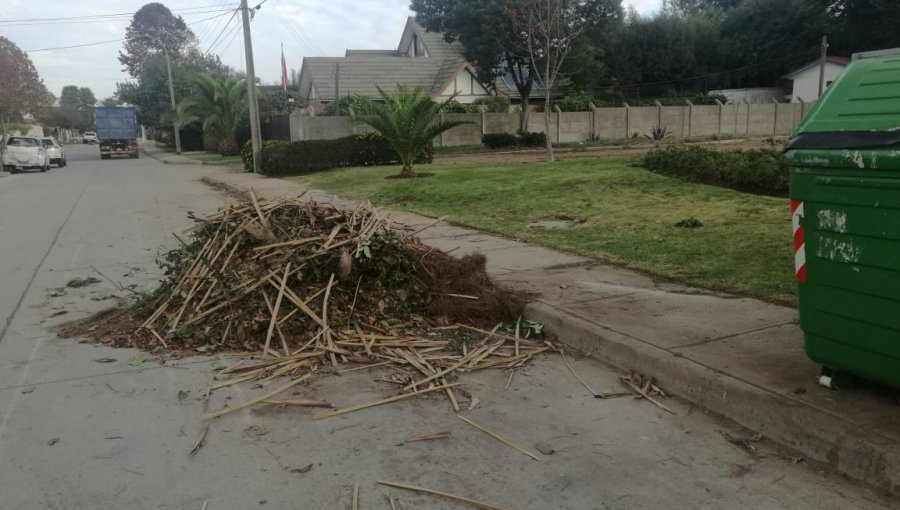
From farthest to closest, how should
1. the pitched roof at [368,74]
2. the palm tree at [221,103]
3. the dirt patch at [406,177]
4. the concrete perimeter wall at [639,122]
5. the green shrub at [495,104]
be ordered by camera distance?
the pitched roof at [368,74]
the palm tree at [221,103]
the green shrub at [495,104]
the concrete perimeter wall at [639,122]
the dirt patch at [406,177]

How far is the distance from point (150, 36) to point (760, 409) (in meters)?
113

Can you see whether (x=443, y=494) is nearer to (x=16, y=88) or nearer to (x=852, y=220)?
(x=852, y=220)

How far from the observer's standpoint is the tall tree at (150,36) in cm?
9874

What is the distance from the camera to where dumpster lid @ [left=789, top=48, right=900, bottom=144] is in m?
3.19

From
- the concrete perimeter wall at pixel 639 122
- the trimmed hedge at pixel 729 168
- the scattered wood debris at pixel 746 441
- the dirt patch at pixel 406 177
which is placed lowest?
the scattered wood debris at pixel 746 441

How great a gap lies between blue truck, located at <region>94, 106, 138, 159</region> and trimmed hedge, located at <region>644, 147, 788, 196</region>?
38.8m

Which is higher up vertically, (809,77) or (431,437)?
(809,77)

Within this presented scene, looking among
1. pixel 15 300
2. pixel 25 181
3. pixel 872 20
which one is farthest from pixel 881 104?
pixel 872 20

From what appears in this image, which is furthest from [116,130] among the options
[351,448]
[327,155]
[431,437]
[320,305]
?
[431,437]

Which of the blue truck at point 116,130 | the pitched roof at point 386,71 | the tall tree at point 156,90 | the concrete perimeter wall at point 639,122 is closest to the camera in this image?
the concrete perimeter wall at point 639,122

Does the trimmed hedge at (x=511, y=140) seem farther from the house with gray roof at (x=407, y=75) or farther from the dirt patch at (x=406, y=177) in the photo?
the dirt patch at (x=406, y=177)

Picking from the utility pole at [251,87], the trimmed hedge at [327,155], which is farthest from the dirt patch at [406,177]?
the utility pole at [251,87]

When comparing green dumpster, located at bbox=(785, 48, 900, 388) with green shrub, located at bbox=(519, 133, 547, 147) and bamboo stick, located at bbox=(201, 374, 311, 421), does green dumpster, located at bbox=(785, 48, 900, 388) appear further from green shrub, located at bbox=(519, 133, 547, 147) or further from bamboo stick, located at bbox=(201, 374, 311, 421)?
green shrub, located at bbox=(519, 133, 547, 147)

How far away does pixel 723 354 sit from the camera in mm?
4402
